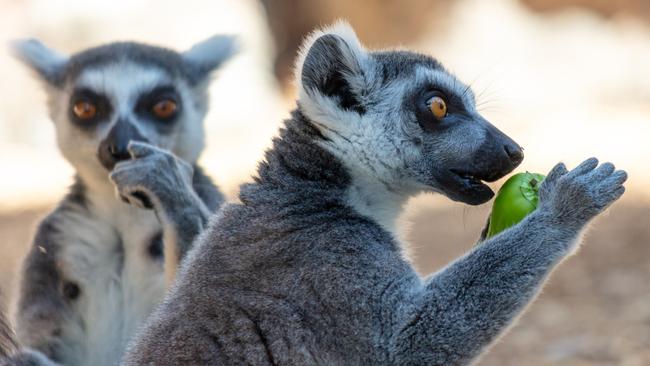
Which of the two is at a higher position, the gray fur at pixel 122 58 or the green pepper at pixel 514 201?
the gray fur at pixel 122 58

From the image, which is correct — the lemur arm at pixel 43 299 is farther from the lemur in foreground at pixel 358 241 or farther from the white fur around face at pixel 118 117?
the lemur in foreground at pixel 358 241

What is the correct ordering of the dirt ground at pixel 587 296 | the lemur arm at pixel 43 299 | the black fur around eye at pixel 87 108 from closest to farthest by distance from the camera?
the lemur arm at pixel 43 299 < the black fur around eye at pixel 87 108 < the dirt ground at pixel 587 296

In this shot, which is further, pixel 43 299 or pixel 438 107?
pixel 43 299

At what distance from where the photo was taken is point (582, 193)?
4059 millimetres

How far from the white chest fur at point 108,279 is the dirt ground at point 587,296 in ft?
2.09

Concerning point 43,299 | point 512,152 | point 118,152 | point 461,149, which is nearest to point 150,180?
point 118,152

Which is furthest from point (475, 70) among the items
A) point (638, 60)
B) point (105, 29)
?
point (105, 29)

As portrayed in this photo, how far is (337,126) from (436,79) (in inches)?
20.0

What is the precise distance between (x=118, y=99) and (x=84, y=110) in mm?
225

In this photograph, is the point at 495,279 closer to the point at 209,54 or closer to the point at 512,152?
the point at 512,152

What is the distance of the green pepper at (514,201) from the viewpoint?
429cm

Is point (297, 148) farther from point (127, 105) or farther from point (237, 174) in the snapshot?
point (237, 174)

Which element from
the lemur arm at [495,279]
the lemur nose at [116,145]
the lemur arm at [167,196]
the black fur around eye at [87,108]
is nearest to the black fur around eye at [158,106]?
the black fur around eye at [87,108]

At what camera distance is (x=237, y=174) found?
1589cm
